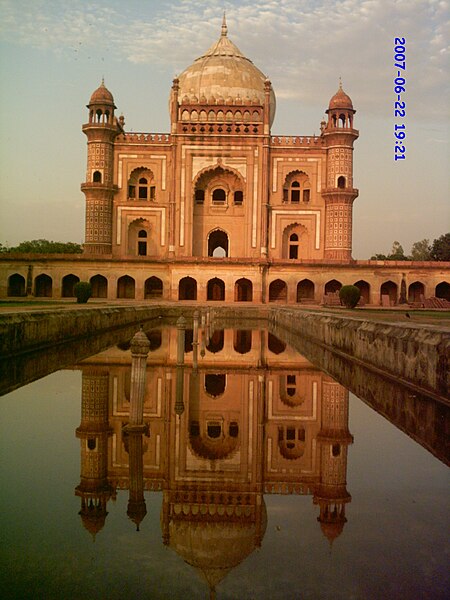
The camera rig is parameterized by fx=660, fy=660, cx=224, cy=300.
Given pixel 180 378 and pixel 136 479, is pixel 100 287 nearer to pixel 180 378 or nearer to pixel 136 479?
pixel 180 378

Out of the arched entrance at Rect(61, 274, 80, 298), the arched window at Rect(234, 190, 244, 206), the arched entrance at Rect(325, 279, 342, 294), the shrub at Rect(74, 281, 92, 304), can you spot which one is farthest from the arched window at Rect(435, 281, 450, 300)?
the arched entrance at Rect(61, 274, 80, 298)

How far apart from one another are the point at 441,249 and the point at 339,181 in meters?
13.7

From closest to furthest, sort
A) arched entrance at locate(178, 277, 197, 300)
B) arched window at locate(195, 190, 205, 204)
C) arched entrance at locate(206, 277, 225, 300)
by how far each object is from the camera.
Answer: arched entrance at locate(178, 277, 197, 300) → arched entrance at locate(206, 277, 225, 300) → arched window at locate(195, 190, 205, 204)

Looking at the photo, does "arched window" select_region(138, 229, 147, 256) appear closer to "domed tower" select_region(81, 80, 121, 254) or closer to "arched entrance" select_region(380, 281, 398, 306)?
"domed tower" select_region(81, 80, 121, 254)

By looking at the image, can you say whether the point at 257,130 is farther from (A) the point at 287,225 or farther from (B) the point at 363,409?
(B) the point at 363,409

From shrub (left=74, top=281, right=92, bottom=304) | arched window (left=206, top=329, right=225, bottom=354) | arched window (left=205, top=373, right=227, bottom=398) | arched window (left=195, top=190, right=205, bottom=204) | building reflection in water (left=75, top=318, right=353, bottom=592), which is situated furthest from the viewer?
arched window (left=195, top=190, right=205, bottom=204)

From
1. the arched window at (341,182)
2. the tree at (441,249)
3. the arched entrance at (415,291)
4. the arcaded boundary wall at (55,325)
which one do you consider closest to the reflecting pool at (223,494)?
the arcaded boundary wall at (55,325)

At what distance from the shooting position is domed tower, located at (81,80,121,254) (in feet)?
97.2

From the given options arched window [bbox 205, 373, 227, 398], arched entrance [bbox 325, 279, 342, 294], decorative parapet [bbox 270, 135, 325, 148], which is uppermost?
decorative parapet [bbox 270, 135, 325, 148]

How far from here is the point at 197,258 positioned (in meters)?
27.0

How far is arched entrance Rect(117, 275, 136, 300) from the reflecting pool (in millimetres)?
23046

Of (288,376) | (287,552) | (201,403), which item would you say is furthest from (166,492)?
(288,376)

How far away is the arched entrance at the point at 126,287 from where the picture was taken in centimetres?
2864

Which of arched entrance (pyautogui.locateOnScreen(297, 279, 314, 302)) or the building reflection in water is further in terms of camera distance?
arched entrance (pyautogui.locateOnScreen(297, 279, 314, 302))
